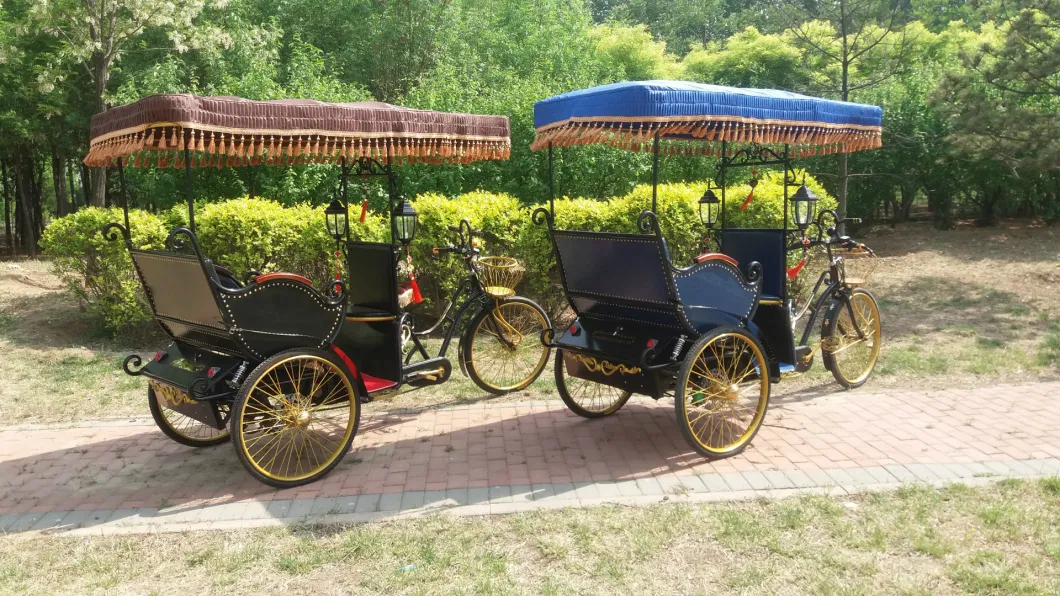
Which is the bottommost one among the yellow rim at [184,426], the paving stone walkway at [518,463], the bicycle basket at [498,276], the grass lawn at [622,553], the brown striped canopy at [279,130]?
the grass lawn at [622,553]

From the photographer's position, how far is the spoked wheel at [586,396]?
5.30 metres

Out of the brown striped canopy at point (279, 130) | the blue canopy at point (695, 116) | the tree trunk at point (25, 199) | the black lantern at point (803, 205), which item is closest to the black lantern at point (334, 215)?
the brown striped canopy at point (279, 130)

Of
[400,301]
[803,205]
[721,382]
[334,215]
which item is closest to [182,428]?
[400,301]

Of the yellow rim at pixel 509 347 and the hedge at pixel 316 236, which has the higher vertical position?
the hedge at pixel 316 236

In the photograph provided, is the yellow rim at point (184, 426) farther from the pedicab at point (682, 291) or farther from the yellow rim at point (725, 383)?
the yellow rim at point (725, 383)

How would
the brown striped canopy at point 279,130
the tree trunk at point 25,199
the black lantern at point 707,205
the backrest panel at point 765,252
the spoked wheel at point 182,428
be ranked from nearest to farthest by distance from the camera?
the brown striped canopy at point 279,130
the spoked wheel at point 182,428
the backrest panel at point 765,252
the black lantern at point 707,205
the tree trunk at point 25,199

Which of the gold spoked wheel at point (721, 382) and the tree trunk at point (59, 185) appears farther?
the tree trunk at point (59, 185)

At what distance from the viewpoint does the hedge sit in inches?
291

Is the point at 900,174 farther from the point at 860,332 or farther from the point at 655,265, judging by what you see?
the point at 655,265

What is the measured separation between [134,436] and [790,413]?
4.52m

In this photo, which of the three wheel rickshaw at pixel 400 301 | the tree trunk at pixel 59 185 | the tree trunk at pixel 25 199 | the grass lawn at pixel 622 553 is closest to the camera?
the grass lawn at pixel 622 553

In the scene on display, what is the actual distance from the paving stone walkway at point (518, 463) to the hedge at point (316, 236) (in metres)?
2.31

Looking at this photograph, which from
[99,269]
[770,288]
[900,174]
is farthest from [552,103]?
[900,174]

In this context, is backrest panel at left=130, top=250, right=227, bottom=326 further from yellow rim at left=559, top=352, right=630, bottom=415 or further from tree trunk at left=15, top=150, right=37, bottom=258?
tree trunk at left=15, top=150, right=37, bottom=258
